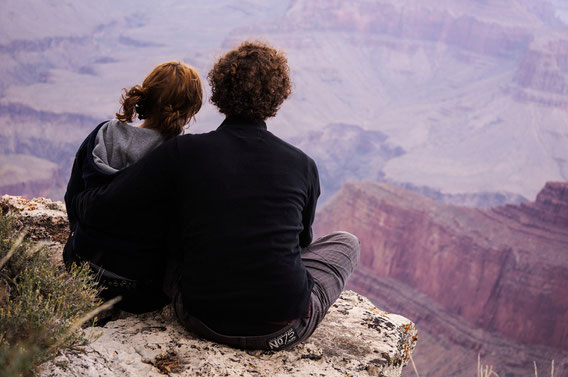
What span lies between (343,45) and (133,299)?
103 metres

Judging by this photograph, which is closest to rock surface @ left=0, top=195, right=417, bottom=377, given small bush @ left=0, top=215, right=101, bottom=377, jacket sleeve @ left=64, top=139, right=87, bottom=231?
small bush @ left=0, top=215, right=101, bottom=377

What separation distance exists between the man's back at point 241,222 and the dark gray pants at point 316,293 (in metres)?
0.16

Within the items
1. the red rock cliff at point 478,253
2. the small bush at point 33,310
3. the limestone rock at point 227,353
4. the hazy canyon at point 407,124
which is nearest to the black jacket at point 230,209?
the limestone rock at point 227,353

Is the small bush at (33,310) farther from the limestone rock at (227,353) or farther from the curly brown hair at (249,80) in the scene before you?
the curly brown hair at (249,80)

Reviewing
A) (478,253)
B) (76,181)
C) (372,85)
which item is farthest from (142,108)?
(372,85)

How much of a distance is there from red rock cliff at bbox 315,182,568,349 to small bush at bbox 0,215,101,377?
28.1 meters

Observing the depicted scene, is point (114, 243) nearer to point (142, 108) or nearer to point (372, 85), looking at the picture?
point (142, 108)

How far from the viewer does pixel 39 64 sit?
94312mm

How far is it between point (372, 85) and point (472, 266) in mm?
78027

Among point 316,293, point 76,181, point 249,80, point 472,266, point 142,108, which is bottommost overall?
point 472,266

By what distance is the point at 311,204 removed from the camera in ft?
7.79

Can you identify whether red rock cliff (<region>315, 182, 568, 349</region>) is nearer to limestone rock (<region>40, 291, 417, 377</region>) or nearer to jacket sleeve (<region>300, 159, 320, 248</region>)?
limestone rock (<region>40, 291, 417, 377</region>)

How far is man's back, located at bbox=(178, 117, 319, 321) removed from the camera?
2.02 metres

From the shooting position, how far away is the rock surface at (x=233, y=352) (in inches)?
76.4
